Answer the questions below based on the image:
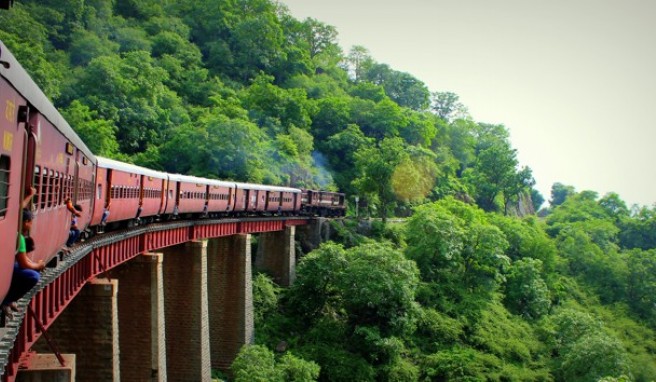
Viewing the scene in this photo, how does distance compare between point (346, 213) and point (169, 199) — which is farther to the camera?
point (346, 213)

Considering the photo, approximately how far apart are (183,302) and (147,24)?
7495 cm

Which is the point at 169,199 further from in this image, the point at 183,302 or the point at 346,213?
the point at 346,213

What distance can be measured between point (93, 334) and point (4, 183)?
42.9 ft

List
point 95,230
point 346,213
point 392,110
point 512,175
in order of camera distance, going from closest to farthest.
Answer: point 95,230 < point 346,213 < point 512,175 < point 392,110

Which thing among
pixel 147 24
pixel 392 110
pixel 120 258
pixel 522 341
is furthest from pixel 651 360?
pixel 147 24

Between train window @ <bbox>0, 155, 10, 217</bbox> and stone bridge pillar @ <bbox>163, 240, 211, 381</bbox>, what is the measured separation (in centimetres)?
2361

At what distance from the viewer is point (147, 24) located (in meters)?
98.9

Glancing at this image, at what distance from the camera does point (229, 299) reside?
122 feet

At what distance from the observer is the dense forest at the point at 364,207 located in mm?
39625

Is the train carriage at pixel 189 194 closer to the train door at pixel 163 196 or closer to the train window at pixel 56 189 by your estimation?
the train door at pixel 163 196

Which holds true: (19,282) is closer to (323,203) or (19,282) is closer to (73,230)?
(73,230)

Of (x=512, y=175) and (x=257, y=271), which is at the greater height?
(x=512, y=175)

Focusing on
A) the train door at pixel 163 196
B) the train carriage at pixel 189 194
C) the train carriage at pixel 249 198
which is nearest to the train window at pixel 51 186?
the train door at pixel 163 196

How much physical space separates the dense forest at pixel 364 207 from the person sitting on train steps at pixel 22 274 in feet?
73.2
